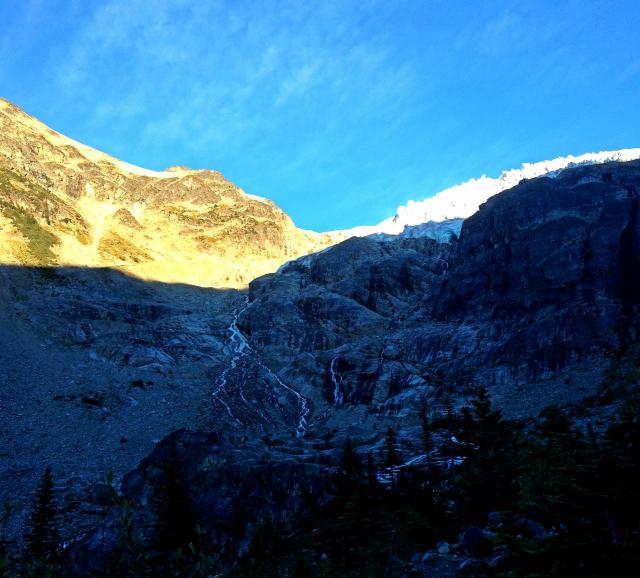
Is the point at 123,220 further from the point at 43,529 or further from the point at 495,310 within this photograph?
the point at 43,529

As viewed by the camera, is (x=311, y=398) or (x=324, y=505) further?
(x=311, y=398)

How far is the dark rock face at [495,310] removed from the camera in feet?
263

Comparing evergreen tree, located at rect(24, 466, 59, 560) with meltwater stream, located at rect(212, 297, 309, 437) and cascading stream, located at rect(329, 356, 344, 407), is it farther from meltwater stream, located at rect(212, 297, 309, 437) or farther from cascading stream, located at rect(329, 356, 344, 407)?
cascading stream, located at rect(329, 356, 344, 407)

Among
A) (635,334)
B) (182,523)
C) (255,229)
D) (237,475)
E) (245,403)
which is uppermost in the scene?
(255,229)

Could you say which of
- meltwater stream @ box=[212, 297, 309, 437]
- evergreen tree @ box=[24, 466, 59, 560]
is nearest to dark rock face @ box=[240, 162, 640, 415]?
meltwater stream @ box=[212, 297, 309, 437]

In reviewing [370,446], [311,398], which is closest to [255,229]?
[311,398]

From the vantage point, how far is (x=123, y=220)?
15875 cm

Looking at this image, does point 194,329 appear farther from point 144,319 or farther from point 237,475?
point 237,475

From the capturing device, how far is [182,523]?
43.9m

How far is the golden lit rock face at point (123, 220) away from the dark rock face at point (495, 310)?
33.1m

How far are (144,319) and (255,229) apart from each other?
70943 millimetres

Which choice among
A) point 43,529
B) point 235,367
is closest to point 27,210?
point 235,367

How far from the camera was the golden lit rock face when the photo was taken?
13062 centimetres

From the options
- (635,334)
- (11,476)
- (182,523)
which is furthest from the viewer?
(635,334)
